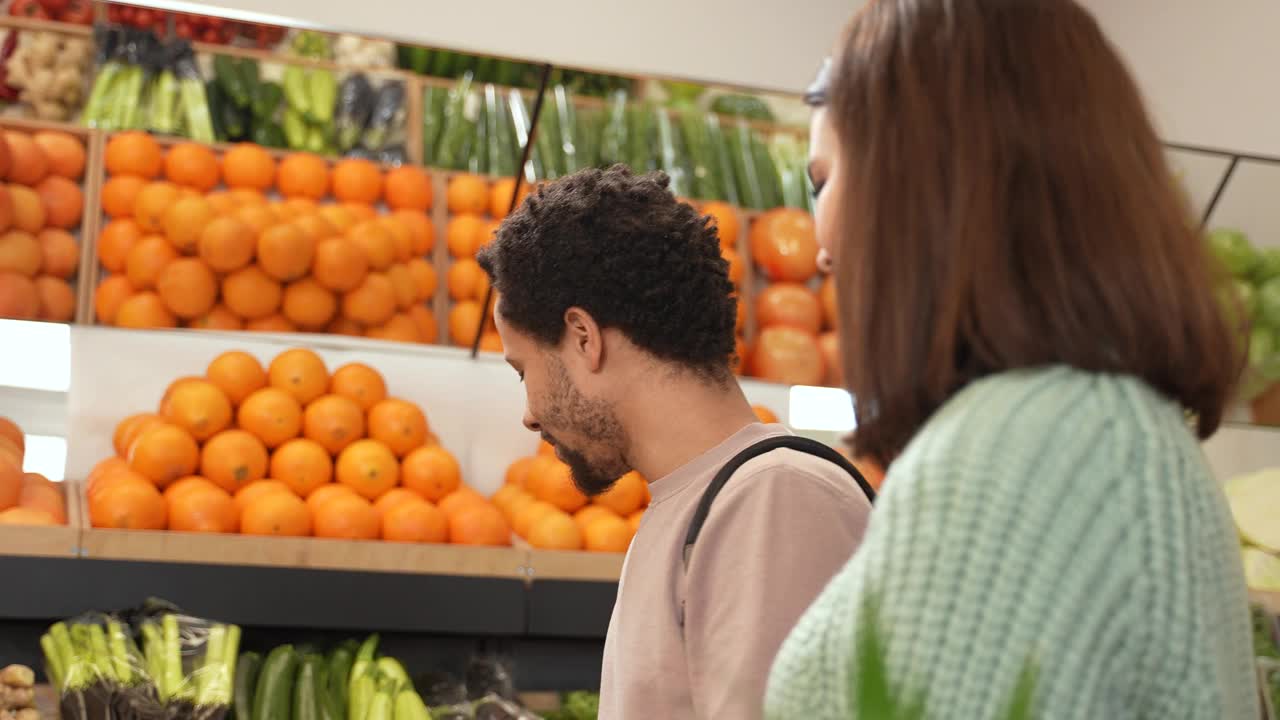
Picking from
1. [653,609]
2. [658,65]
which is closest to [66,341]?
[653,609]

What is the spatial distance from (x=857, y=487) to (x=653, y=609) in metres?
0.24

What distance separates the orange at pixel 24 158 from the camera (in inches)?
111

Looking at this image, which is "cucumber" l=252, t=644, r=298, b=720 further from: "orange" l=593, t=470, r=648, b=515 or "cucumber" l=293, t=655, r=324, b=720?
"orange" l=593, t=470, r=648, b=515

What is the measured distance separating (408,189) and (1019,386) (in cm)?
264

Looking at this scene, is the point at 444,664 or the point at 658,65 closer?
the point at 444,664

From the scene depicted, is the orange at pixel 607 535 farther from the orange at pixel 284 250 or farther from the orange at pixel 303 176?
the orange at pixel 303 176

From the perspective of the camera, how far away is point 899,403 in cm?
77

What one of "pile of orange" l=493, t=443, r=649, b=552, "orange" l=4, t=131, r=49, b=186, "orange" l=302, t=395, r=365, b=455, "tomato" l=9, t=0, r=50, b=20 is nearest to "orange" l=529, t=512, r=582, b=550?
"pile of orange" l=493, t=443, r=649, b=552

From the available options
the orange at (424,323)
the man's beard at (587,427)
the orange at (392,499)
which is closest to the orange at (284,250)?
the orange at (424,323)

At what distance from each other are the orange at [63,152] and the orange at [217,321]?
0.45 m

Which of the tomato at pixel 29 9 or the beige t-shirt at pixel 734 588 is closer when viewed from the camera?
the beige t-shirt at pixel 734 588

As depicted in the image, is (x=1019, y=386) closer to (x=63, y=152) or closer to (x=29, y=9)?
(x=63, y=152)

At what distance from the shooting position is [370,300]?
3002mm

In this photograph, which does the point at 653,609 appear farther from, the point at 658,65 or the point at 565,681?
the point at 658,65
